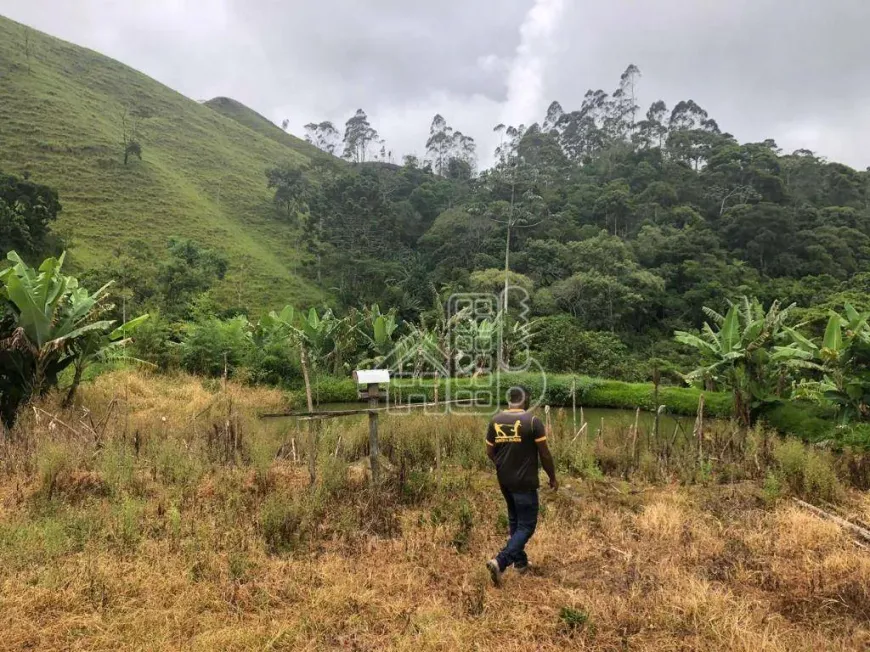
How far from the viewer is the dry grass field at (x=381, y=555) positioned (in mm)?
2914

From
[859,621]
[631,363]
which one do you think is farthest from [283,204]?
[859,621]

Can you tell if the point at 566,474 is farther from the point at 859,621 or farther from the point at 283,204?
the point at 283,204

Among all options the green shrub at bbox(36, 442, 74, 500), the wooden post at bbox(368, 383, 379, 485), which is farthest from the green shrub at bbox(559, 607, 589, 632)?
the green shrub at bbox(36, 442, 74, 500)

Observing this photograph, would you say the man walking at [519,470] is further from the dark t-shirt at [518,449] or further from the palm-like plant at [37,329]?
the palm-like plant at [37,329]

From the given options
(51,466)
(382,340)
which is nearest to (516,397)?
(51,466)

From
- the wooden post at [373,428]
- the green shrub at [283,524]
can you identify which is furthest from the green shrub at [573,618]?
the wooden post at [373,428]

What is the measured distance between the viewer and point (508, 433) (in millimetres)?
3783

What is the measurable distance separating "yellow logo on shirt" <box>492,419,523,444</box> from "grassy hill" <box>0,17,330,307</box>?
2492cm

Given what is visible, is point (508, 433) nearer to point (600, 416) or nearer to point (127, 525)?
point (127, 525)

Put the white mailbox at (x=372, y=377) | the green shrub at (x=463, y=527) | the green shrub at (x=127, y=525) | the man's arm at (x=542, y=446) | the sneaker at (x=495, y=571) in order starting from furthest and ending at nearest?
the white mailbox at (x=372, y=377) < the green shrub at (x=463, y=527) < the green shrub at (x=127, y=525) < the man's arm at (x=542, y=446) < the sneaker at (x=495, y=571)

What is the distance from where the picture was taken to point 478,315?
19938 millimetres

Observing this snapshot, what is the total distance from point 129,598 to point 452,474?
3.08 metres

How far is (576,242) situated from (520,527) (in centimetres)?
2313

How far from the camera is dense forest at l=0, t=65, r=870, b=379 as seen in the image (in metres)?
20.5
